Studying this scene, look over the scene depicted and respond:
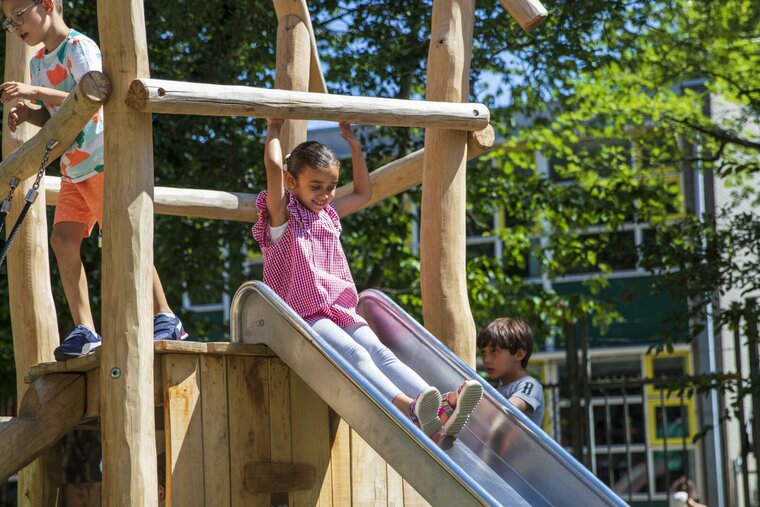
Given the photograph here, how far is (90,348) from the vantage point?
5160 mm

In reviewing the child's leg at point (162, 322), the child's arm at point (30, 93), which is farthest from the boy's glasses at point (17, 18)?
the child's leg at point (162, 322)

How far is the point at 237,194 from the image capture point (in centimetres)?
629

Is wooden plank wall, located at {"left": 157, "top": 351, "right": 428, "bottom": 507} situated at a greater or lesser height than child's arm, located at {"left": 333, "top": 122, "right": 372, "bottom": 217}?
lesser

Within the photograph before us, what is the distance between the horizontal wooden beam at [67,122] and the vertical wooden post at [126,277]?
62 mm

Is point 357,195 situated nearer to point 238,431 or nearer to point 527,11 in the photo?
point 527,11

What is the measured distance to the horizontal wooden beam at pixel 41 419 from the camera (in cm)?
476

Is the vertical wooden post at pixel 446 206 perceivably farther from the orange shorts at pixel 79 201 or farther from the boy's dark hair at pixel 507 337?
the orange shorts at pixel 79 201

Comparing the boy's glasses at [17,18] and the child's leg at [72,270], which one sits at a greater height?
the boy's glasses at [17,18]

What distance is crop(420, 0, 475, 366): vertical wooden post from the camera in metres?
5.67

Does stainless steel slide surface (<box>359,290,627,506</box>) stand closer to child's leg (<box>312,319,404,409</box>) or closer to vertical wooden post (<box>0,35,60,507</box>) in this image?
child's leg (<box>312,319,404,409</box>)

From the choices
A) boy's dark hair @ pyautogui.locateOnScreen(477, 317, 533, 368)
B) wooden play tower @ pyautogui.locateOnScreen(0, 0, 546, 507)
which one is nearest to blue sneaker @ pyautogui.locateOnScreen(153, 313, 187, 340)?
wooden play tower @ pyautogui.locateOnScreen(0, 0, 546, 507)

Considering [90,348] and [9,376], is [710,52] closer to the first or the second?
[9,376]

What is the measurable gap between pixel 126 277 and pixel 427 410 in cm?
129

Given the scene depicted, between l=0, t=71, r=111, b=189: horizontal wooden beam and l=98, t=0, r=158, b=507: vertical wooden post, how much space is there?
0.06m
